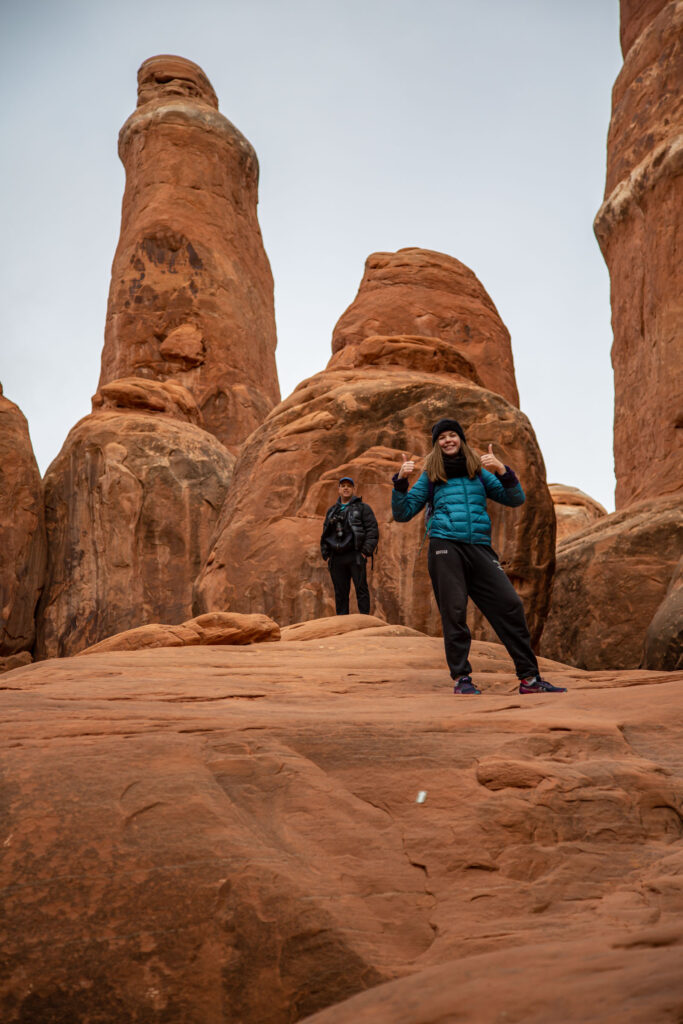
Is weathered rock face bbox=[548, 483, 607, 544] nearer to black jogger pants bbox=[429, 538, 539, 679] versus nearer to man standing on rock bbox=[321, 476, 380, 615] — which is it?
man standing on rock bbox=[321, 476, 380, 615]

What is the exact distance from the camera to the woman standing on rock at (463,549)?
594 cm

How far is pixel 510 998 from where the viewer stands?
214 centimetres

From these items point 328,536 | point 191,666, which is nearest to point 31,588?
point 328,536

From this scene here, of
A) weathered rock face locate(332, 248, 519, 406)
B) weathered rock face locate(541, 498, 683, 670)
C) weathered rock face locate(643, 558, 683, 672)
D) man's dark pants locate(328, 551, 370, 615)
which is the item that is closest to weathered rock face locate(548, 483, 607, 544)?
weathered rock face locate(332, 248, 519, 406)

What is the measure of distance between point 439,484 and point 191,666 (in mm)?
2040

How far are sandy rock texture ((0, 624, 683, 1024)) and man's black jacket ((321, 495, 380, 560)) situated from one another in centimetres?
517

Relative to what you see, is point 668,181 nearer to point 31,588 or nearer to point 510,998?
point 31,588

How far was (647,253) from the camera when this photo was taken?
15.6m

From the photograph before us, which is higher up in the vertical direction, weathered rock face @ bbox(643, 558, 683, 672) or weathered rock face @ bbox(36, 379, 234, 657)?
weathered rock face @ bbox(36, 379, 234, 657)

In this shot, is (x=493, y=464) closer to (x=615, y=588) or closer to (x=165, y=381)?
(x=615, y=588)

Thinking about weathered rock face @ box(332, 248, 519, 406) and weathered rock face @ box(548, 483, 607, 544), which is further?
weathered rock face @ box(548, 483, 607, 544)

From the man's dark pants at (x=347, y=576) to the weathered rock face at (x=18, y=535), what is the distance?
6990mm

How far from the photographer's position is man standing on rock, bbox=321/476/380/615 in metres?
10.0

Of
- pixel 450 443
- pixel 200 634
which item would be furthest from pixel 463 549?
pixel 200 634
